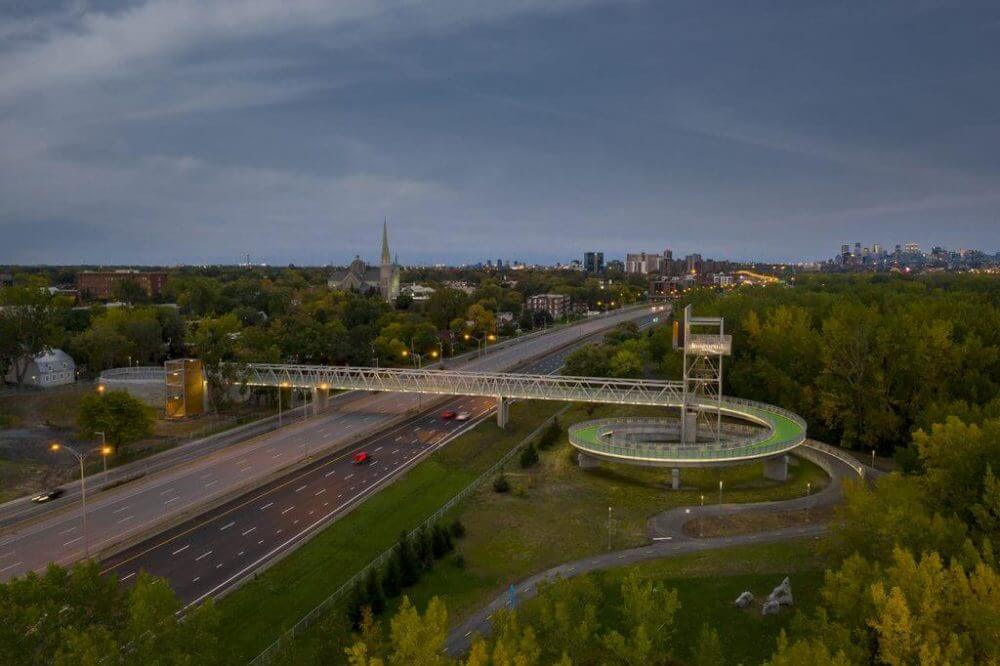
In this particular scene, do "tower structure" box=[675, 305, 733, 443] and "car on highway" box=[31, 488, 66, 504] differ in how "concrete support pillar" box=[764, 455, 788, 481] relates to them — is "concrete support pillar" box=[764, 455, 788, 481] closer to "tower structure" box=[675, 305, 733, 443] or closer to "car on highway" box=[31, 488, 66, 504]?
"tower structure" box=[675, 305, 733, 443]

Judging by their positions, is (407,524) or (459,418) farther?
(459,418)

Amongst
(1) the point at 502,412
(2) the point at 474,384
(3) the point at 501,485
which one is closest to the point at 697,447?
(3) the point at 501,485

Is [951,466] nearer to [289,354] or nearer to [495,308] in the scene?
[289,354]

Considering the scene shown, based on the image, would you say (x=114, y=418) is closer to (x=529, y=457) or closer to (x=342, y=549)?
(x=342, y=549)

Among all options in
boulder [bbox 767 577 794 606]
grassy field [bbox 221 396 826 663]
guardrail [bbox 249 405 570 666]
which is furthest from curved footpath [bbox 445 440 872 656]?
guardrail [bbox 249 405 570 666]

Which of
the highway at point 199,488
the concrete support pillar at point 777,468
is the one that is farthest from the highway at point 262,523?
the concrete support pillar at point 777,468

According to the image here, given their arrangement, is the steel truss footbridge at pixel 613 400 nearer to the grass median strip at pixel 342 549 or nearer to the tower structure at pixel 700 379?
the tower structure at pixel 700 379

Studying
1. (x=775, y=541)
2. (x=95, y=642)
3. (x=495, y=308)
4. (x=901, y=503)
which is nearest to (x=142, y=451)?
(x=95, y=642)
